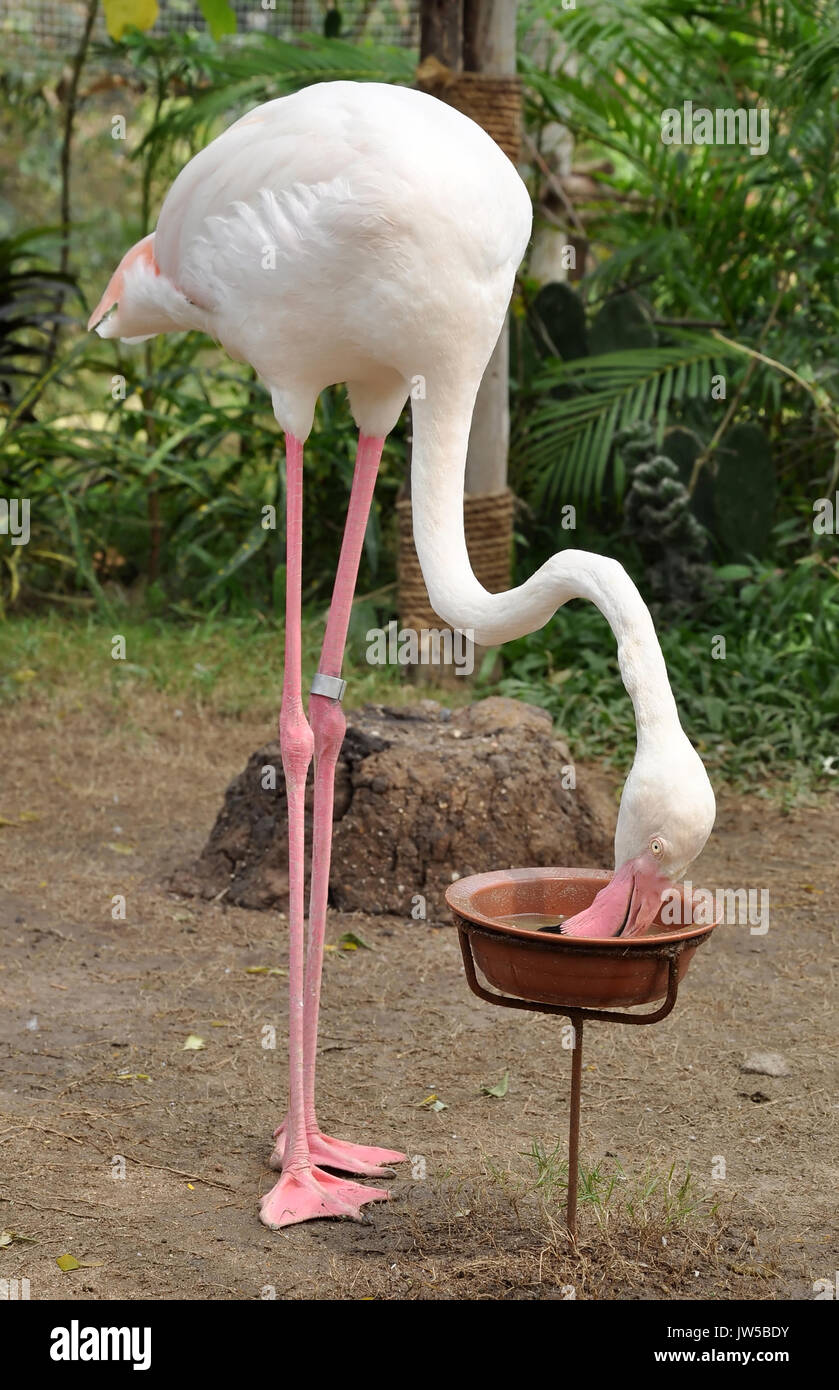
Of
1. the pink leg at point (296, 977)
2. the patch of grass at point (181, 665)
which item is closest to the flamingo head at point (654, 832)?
the pink leg at point (296, 977)

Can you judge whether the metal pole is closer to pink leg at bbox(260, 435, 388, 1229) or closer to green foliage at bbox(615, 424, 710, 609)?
pink leg at bbox(260, 435, 388, 1229)

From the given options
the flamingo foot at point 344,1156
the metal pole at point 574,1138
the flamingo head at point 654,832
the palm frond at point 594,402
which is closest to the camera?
the flamingo head at point 654,832

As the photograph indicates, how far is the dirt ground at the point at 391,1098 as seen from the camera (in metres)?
2.69

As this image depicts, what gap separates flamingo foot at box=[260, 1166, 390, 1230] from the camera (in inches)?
114

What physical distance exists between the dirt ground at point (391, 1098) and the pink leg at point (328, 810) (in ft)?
0.34

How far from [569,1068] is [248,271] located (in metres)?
2.04

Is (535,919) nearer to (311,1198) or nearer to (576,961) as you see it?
(576,961)

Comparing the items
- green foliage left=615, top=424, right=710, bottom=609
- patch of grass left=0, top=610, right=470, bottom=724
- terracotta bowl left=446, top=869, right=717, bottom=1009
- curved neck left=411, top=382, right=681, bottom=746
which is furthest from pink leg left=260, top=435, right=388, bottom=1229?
green foliage left=615, top=424, right=710, bottom=609

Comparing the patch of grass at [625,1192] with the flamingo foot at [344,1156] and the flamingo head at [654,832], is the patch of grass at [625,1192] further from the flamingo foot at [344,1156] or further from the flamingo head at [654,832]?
the flamingo head at [654,832]

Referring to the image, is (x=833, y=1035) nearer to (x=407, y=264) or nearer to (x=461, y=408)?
(x=461, y=408)

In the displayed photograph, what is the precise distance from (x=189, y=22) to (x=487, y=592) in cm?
772

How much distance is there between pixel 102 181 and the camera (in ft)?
40.2

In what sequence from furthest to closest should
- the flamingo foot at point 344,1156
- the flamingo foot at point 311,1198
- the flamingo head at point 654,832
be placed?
1. the flamingo foot at point 344,1156
2. the flamingo foot at point 311,1198
3. the flamingo head at point 654,832

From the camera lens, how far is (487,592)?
292cm
